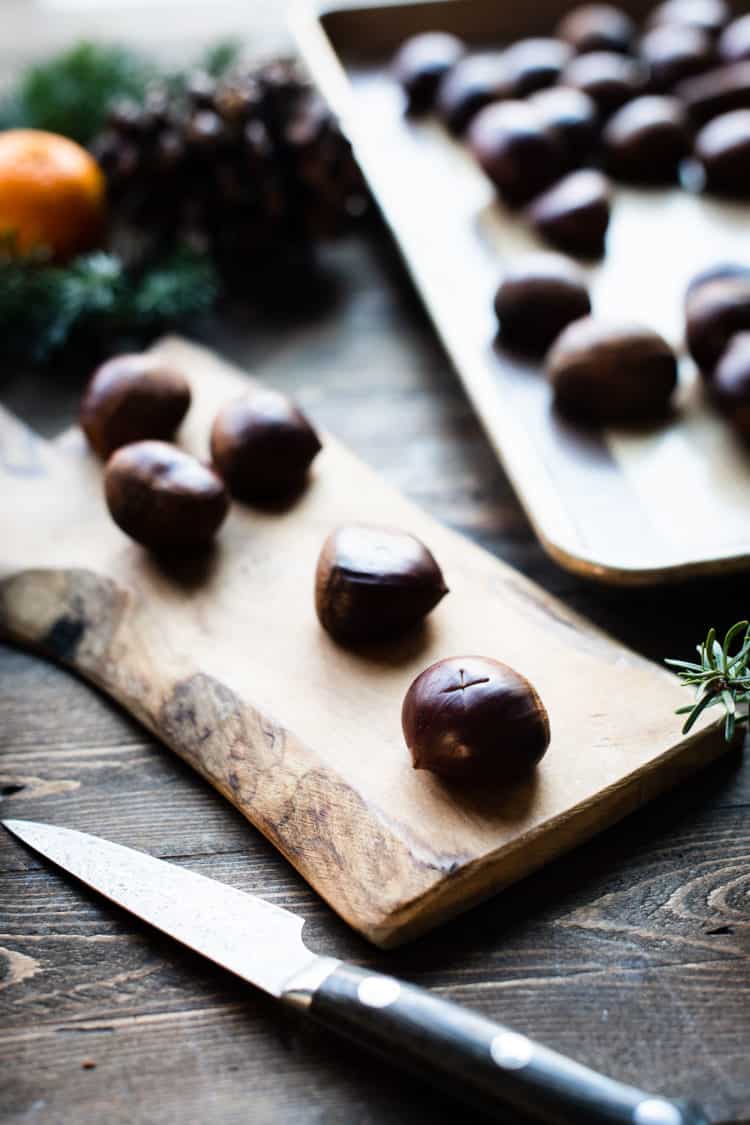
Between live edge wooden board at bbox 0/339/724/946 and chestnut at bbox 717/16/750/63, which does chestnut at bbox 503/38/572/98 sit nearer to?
chestnut at bbox 717/16/750/63

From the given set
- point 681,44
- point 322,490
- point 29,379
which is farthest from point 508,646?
point 681,44

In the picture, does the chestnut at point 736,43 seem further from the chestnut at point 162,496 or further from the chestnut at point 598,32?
the chestnut at point 162,496

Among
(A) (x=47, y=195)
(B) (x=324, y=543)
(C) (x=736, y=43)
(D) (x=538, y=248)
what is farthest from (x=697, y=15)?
(B) (x=324, y=543)

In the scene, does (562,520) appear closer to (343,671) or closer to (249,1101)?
(343,671)

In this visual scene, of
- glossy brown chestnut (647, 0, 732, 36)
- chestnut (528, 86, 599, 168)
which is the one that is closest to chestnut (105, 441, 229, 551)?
chestnut (528, 86, 599, 168)

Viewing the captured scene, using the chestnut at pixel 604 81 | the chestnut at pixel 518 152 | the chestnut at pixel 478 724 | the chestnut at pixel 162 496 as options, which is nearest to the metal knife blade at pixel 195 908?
the chestnut at pixel 478 724

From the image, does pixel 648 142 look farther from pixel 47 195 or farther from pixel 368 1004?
pixel 368 1004
